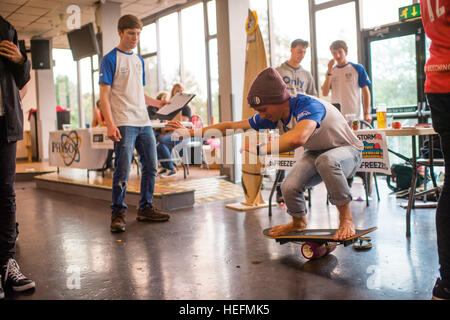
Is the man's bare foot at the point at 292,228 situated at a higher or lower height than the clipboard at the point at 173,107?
lower

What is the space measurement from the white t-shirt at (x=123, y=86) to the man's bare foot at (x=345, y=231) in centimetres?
182

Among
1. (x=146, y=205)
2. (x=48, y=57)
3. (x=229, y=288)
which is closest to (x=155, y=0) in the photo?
(x=48, y=57)

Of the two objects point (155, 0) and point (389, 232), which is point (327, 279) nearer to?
point (389, 232)

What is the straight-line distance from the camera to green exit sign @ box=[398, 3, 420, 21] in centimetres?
536

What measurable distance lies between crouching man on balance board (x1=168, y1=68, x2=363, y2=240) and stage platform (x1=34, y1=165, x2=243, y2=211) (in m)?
1.88

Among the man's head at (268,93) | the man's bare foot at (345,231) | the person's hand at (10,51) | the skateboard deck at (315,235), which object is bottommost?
the skateboard deck at (315,235)

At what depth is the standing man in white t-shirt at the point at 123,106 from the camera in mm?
3174

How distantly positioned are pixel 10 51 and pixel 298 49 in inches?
116

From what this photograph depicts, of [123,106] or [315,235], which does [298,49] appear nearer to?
[123,106]

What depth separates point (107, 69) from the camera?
3172 millimetres

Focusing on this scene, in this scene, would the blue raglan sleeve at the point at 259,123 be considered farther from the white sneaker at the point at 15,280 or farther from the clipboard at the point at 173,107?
the white sneaker at the point at 15,280

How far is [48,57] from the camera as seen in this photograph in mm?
10766

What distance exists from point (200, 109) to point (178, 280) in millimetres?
7345

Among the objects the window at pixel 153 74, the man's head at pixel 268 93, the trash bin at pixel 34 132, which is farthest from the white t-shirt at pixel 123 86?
the trash bin at pixel 34 132
